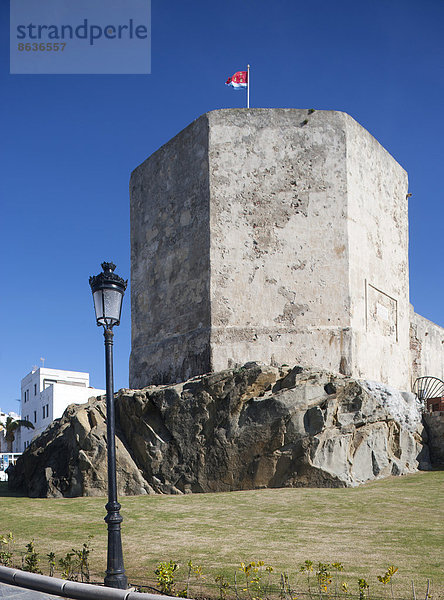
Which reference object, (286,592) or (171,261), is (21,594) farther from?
(171,261)

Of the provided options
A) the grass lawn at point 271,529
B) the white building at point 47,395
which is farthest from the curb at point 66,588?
the white building at point 47,395

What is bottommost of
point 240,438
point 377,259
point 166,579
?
point 166,579

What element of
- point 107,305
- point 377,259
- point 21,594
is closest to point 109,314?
point 107,305

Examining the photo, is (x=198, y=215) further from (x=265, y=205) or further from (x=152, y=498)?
(x=152, y=498)

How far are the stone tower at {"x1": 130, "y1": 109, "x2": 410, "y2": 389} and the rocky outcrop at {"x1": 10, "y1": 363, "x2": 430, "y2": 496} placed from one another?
1.71 meters

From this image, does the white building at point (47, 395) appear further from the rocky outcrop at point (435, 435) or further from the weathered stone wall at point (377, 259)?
the rocky outcrop at point (435, 435)

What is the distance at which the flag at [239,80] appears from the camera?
54.9ft

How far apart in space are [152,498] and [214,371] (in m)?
3.82

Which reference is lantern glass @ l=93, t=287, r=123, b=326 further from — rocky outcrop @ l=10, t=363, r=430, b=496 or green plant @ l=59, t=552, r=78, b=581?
rocky outcrop @ l=10, t=363, r=430, b=496

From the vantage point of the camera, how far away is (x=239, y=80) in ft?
55.2

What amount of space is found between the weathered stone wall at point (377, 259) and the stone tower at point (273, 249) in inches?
2.4

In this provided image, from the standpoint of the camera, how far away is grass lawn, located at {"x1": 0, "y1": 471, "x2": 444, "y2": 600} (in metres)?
6.09

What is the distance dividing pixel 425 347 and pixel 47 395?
36.3 meters

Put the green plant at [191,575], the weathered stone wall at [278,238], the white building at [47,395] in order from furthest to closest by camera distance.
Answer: the white building at [47,395] < the weathered stone wall at [278,238] < the green plant at [191,575]
